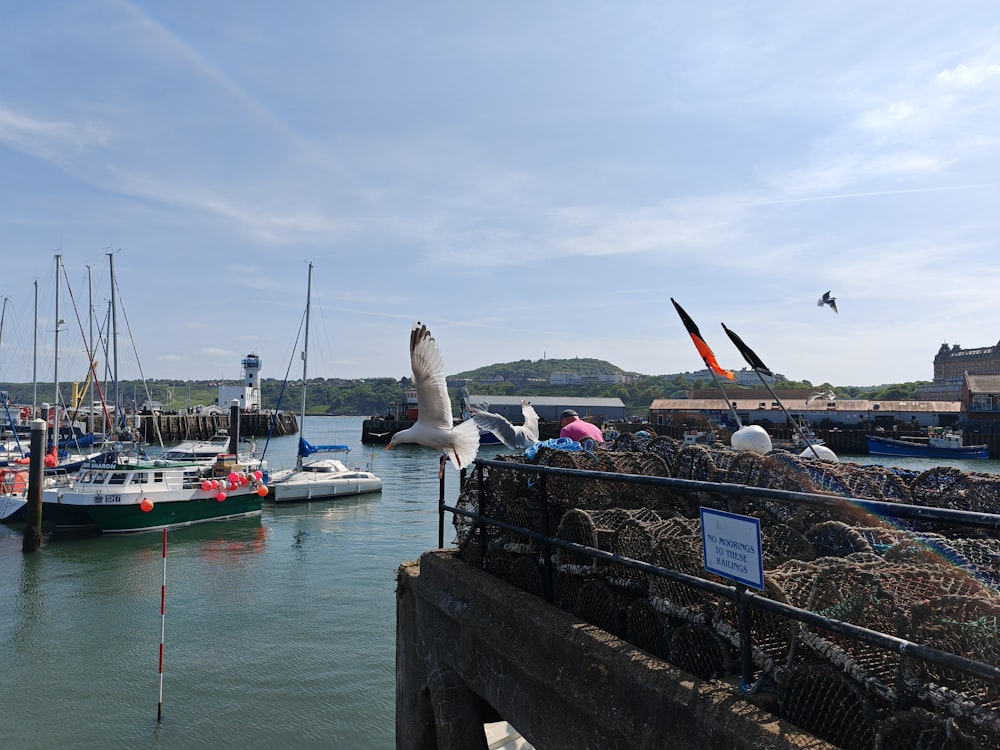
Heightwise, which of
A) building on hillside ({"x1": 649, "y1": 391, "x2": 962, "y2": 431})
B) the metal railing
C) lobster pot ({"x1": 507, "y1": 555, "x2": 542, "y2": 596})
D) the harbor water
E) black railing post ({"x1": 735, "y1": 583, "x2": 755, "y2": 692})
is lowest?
the harbor water

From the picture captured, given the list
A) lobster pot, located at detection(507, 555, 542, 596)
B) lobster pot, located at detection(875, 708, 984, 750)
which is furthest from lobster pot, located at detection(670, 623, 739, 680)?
lobster pot, located at detection(507, 555, 542, 596)

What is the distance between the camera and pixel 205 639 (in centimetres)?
1317

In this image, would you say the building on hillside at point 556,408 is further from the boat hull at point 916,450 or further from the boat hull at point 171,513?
the boat hull at point 171,513

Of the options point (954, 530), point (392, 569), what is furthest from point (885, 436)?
point (954, 530)

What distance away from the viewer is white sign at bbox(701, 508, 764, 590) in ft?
9.00

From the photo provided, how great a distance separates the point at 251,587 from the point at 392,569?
358 cm

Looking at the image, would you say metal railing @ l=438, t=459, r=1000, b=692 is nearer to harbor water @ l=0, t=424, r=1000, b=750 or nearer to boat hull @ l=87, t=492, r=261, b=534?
harbor water @ l=0, t=424, r=1000, b=750

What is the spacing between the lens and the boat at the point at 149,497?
888 inches

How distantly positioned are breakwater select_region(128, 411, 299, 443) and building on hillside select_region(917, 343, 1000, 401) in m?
103

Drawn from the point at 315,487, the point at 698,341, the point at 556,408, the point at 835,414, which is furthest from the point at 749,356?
the point at 556,408

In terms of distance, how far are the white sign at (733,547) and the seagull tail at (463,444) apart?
5448mm

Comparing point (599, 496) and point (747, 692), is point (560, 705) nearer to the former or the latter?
point (747, 692)

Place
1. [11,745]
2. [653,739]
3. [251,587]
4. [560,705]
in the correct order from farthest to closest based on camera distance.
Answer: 1. [251,587]
2. [11,745]
3. [560,705]
4. [653,739]

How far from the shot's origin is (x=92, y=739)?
9.60 meters
